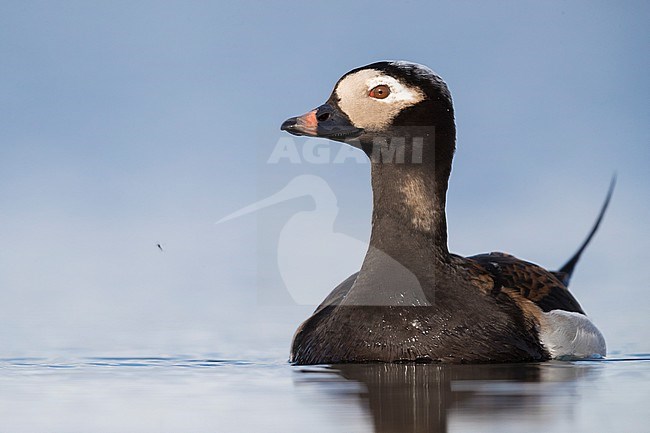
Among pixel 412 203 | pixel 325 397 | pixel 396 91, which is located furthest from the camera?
pixel 412 203

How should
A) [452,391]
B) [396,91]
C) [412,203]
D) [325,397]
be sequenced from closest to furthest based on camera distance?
[325,397]
[452,391]
[396,91]
[412,203]

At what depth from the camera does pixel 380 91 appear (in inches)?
269

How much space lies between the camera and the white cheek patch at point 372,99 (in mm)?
6820

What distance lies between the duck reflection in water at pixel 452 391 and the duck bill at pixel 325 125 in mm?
1265

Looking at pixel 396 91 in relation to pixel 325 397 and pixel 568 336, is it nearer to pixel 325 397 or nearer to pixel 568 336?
pixel 568 336

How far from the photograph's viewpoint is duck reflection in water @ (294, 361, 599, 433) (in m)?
4.54

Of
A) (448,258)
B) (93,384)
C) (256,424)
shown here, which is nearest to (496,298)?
(448,258)

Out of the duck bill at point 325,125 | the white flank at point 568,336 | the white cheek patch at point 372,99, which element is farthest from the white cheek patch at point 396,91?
the white flank at point 568,336

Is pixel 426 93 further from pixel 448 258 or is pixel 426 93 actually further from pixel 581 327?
pixel 581 327

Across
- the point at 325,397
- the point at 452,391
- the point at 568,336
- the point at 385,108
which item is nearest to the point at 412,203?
the point at 385,108

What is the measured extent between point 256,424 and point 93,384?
158 cm

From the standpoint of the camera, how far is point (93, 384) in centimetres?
586

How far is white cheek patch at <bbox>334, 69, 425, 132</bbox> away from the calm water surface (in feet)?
4.35

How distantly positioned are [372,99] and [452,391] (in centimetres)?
207
